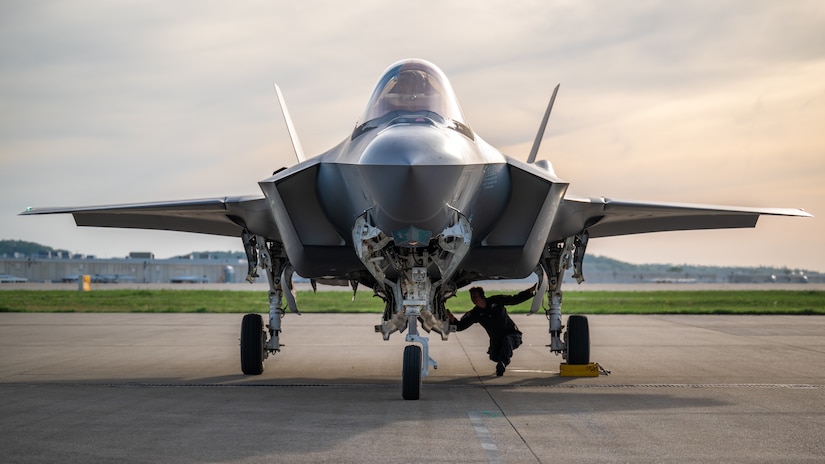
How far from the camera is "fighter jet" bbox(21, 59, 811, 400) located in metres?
7.81

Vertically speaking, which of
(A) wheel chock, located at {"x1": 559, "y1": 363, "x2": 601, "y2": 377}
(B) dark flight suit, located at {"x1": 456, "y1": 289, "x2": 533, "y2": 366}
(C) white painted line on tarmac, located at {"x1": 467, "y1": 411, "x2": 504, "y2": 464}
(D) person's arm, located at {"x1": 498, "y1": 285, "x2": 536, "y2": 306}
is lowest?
(C) white painted line on tarmac, located at {"x1": 467, "y1": 411, "x2": 504, "y2": 464}

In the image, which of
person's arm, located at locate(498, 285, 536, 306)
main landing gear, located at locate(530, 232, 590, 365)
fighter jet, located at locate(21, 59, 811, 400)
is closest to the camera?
fighter jet, located at locate(21, 59, 811, 400)

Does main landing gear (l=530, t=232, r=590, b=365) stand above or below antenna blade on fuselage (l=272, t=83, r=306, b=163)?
below

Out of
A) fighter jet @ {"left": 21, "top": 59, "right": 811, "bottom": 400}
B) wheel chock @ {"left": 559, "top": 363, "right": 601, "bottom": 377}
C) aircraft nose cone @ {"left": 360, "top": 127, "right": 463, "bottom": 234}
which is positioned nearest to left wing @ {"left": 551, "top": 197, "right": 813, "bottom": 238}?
fighter jet @ {"left": 21, "top": 59, "right": 811, "bottom": 400}

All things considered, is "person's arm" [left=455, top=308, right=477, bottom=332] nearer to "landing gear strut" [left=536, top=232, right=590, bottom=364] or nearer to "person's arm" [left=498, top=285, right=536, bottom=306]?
"person's arm" [left=498, top=285, right=536, bottom=306]

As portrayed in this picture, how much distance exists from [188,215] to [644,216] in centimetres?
593

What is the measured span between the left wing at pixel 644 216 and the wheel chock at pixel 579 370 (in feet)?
5.64

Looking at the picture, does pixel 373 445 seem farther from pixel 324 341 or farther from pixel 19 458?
pixel 324 341

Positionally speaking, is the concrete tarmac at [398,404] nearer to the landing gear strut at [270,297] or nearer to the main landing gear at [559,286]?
the landing gear strut at [270,297]

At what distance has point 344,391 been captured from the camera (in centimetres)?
974

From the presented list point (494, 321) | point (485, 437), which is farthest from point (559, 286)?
point (485, 437)

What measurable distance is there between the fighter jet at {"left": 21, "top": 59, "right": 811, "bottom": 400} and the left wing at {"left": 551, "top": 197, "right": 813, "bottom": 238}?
27mm

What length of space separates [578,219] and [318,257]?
11.2 ft

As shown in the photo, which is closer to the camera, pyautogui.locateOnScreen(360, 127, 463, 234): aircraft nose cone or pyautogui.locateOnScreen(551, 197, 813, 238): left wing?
pyautogui.locateOnScreen(360, 127, 463, 234): aircraft nose cone
